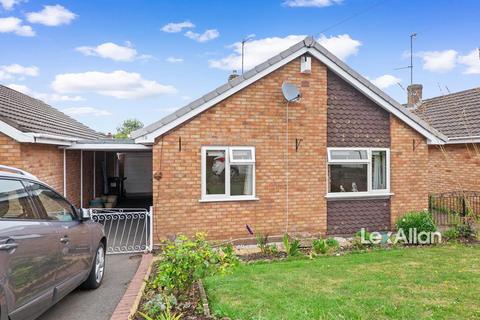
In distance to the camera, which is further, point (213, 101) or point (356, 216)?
point (356, 216)

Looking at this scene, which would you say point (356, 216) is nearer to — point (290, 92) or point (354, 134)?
point (354, 134)

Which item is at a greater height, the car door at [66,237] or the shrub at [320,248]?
the car door at [66,237]

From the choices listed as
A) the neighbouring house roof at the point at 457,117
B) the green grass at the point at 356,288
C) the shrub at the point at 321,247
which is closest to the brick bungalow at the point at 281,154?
the shrub at the point at 321,247

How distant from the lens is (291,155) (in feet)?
29.9

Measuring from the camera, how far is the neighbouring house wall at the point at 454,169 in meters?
12.1

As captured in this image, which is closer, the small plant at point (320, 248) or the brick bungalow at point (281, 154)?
the small plant at point (320, 248)

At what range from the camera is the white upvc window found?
8539 mm

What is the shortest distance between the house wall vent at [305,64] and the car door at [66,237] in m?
6.58

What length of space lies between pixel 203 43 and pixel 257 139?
9.45 m

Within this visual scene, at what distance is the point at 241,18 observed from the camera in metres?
13.8

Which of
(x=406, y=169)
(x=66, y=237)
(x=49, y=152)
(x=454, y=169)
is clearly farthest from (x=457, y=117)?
(x=49, y=152)

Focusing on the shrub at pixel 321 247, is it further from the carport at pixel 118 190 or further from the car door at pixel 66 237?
the car door at pixel 66 237

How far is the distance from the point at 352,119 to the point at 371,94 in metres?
0.86

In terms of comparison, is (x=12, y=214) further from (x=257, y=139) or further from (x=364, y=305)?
(x=257, y=139)
